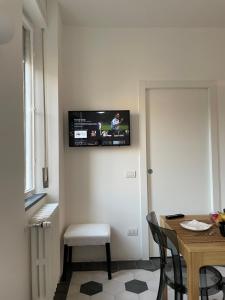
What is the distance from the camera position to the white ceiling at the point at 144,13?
273 centimetres

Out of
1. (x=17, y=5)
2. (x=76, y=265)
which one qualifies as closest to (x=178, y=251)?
(x=76, y=265)

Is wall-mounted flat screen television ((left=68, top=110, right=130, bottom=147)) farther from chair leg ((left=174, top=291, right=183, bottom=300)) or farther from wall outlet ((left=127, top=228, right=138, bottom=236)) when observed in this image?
chair leg ((left=174, top=291, right=183, bottom=300))

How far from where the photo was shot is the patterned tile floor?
242 centimetres

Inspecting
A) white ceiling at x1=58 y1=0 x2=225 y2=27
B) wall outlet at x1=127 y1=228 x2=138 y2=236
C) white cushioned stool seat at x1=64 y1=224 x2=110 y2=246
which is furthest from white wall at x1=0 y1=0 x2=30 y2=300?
wall outlet at x1=127 y1=228 x2=138 y2=236

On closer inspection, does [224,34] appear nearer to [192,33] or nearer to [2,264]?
[192,33]

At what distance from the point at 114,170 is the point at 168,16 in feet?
6.22

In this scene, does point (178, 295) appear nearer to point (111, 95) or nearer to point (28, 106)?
point (28, 106)

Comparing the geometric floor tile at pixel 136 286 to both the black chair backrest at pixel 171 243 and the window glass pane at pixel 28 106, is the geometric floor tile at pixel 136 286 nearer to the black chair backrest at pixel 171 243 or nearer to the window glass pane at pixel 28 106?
the black chair backrest at pixel 171 243

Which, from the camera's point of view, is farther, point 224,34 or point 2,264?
point 224,34

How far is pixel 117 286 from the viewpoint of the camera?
103 inches

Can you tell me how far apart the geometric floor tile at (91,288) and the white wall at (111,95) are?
0.51 metres

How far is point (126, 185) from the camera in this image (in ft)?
10.6

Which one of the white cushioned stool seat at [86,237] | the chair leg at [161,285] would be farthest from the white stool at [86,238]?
the chair leg at [161,285]

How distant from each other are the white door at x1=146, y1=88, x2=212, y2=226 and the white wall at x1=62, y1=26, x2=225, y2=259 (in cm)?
20
